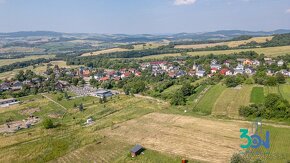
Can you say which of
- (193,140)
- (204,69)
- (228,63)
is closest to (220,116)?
(193,140)

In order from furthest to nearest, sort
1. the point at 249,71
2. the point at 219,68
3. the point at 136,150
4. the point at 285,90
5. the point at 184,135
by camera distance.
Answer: the point at 219,68, the point at 249,71, the point at 285,90, the point at 184,135, the point at 136,150

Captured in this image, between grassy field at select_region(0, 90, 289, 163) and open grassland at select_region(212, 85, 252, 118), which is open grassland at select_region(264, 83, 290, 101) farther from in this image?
grassy field at select_region(0, 90, 289, 163)

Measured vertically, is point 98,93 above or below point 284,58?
below

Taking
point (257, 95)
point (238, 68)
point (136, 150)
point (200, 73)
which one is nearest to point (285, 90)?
point (257, 95)

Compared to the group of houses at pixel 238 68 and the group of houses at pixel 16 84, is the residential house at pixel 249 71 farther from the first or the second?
the group of houses at pixel 16 84

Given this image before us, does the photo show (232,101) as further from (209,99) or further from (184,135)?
(184,135)

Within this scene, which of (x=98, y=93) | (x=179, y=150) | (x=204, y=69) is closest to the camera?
(x=179, y=150)

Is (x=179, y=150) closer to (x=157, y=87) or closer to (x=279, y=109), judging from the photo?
(x=279, y=109)
